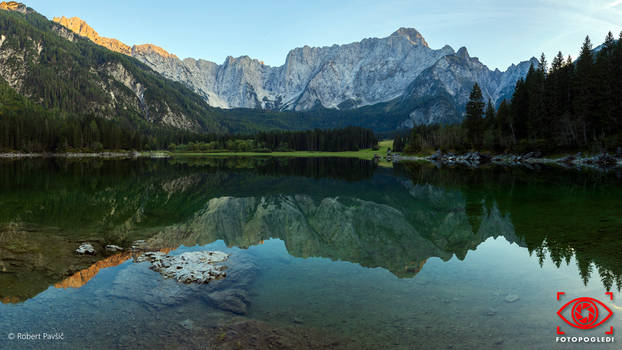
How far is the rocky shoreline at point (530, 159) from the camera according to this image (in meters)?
81.5

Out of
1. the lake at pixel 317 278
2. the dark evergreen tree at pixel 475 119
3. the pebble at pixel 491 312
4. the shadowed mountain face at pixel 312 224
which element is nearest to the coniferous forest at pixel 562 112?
the dark evergreen tree at pixel 475 119

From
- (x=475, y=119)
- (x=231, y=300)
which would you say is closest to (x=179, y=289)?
(x=231, y=300)

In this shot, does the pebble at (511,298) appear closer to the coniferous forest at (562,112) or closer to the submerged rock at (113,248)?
the submerged rock at (113,248)

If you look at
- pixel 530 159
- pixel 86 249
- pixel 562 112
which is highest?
pixel 562 112

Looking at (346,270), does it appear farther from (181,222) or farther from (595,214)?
(595,214)

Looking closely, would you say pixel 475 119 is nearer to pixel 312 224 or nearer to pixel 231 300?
pixel 312 224

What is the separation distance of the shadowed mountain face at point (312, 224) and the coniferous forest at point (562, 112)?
5615 centimetres

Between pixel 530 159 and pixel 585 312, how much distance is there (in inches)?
4405

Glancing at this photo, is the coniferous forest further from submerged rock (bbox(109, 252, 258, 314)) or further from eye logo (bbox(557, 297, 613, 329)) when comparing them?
submerged rock (bbox(109, 252, 258, 314))

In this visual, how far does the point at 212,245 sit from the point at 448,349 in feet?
50.8

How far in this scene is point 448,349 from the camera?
8773mm

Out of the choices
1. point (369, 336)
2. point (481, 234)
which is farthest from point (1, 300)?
point (481, 234)

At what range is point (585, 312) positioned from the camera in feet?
35.4

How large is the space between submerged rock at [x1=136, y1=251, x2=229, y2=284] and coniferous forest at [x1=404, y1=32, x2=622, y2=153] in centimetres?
10200
